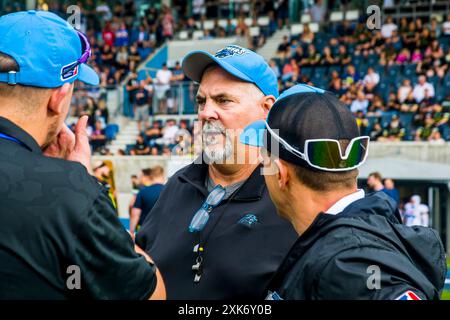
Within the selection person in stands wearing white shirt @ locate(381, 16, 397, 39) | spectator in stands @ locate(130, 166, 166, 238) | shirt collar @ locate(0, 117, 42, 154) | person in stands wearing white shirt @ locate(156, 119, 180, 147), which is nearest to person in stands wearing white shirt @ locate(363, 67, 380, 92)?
person in stands wearing white shirt @ locate(381, 16, 397, 39)

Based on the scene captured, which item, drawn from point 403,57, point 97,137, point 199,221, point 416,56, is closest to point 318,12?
point 403,57

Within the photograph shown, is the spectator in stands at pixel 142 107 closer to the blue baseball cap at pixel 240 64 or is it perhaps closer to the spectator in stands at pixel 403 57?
the spectator in stands at pixel 403 57

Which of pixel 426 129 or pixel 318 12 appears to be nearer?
pixel 426 129

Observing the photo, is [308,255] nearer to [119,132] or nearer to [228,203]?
[228,203]

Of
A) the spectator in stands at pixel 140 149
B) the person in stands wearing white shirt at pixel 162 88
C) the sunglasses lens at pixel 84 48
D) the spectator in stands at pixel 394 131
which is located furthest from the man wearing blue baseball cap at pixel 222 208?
the person in stands wearing white shirt at pixel 162 88

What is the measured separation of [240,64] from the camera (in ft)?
9.12

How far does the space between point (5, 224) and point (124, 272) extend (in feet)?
1.12

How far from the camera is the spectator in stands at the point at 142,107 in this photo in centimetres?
1900

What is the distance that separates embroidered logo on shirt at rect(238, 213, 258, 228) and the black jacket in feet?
1.86

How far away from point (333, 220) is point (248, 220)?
724 millimetres

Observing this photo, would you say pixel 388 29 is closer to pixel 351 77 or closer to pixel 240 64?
pixel 351 77

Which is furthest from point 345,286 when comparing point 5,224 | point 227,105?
point 227,105

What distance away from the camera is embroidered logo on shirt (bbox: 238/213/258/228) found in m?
2.54

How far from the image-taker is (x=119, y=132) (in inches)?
784
